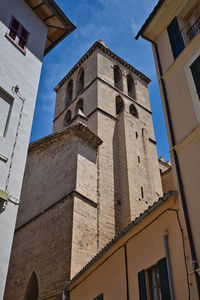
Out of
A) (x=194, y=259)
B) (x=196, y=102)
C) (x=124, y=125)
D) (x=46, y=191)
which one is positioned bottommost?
(x=194, y=259)

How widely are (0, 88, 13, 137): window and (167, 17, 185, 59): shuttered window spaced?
4048 millimetres

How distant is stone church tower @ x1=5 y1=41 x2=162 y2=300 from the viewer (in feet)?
36.6

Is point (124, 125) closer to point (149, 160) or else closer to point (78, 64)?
point (149, 160)

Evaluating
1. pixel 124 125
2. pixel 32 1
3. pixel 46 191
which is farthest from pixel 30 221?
pixel 32 1

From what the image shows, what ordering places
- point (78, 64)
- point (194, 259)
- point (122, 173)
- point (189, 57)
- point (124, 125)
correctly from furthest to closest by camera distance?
point (78, 64), point (124, 125), point (122, 173), point (189, 57), point (194, 259)

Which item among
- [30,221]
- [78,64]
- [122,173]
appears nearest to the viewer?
[30,221]

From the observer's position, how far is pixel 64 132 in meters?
14.5

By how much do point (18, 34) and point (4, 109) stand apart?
100 inches

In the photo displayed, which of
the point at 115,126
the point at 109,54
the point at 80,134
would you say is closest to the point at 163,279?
the point at 80,134

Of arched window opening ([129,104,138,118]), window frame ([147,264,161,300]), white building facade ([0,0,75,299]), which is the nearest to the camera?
white building facade ([0,0,75,299])

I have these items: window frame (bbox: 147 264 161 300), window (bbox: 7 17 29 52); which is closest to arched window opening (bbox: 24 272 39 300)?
window frame (bbox: 147 264 161 300)

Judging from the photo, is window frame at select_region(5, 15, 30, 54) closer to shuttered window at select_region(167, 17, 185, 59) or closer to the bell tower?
shuttered window at select_region(167, 17, 185, 59)

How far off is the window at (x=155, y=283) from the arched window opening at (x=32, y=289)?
6440 mm

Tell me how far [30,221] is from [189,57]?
9230 millimetres
